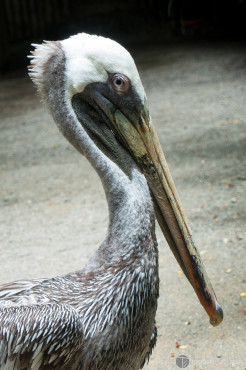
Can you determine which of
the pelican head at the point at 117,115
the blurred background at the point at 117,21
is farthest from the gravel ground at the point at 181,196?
the blurred background at the point at 117,21

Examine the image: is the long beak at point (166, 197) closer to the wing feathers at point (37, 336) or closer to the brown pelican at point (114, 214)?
the brown pelican at point (114, 214)

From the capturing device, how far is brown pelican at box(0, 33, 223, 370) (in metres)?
2.46

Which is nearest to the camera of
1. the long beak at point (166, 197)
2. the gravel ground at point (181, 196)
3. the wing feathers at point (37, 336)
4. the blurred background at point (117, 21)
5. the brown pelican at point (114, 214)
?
the wing feathers at point (37, 336)

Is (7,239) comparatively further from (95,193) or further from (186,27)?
(186,27)

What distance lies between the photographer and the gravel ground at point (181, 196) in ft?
11.1

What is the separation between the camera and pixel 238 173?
5379 mm

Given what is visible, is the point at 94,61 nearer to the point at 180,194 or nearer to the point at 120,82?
the point at 120,82

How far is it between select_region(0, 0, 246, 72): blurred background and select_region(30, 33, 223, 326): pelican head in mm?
8951

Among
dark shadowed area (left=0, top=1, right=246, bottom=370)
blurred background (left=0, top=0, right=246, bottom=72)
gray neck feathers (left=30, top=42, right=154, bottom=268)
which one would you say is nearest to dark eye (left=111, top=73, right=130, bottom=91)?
gray neck feathers (left=30, top=42, right=154, bottom=268)

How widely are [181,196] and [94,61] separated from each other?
2694 millimetres

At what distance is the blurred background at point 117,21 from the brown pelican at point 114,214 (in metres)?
8.96

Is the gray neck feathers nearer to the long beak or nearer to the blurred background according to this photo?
the long beak

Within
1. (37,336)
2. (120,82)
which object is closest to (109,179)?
(120,82)

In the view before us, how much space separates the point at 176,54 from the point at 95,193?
5925 mm
